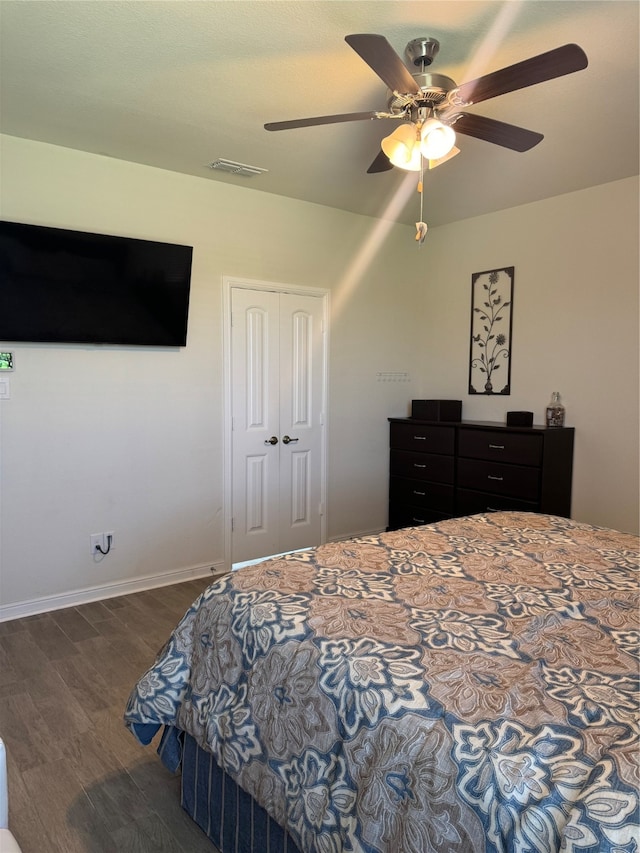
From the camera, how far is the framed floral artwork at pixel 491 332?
176 inches

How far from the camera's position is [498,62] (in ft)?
7.70

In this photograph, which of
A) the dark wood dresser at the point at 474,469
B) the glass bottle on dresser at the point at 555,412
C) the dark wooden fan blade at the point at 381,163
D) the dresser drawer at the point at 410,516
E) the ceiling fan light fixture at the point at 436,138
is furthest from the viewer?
the dresser drawer at the point at 410,516

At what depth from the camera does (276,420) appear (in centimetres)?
431

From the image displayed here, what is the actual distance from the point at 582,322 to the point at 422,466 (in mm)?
1620

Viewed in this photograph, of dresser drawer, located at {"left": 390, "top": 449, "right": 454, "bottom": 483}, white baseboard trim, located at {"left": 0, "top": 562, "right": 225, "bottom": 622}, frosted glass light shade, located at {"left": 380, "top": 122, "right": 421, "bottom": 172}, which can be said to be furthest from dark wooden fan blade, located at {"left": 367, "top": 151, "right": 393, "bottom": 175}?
white baseboard trim, located at {"left": 0, "top": 562, "right": 225, "bottom": 622}

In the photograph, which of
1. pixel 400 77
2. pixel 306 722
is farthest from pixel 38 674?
pixel 400 77

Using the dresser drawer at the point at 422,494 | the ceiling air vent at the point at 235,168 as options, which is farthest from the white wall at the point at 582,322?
the ceiling air vent at the point at 235,168

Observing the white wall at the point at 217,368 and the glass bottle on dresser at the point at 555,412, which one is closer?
the white wall at the point at 217,368

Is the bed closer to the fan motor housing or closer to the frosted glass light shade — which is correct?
the frosted glass light shade

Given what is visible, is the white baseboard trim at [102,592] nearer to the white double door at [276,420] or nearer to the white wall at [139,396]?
the white wall at [139,396]

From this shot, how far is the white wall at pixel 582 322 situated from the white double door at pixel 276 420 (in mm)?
1424

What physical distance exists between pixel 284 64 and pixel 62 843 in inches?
117

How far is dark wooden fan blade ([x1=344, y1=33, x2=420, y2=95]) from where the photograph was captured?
1.64m

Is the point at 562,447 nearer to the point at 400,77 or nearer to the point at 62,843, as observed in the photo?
the point at 400,77
